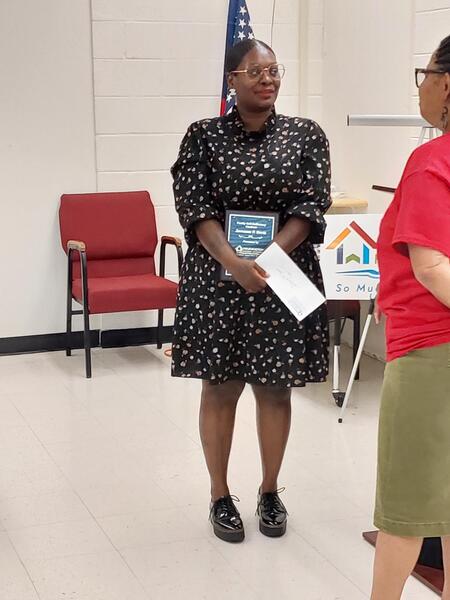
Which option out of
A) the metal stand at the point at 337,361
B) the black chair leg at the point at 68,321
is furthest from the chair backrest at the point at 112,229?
the metal stand at the point at 337,361

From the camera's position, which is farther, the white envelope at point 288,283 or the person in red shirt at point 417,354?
the white envelope at point 288,283

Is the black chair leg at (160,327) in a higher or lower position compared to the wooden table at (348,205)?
lower

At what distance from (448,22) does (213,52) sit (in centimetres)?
164

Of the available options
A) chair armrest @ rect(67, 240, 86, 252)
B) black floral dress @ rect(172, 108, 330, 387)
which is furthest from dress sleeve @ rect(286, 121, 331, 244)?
chair armrest @ rect(67, 240, 86, 252)

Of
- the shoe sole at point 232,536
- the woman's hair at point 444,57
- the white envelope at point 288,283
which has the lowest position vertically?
the shoe sole at point 232,536

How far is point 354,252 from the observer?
432cm

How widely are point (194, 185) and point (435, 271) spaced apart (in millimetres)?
1179

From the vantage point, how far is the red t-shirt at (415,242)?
195 cm

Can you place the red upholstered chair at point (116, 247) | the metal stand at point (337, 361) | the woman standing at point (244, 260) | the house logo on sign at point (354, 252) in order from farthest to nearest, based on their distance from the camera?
the red upholstered chair at point (116, 247) → the metal stand at point (337, 361) → the house logo on sign at point (354, 252) → the woman standing at point (244, 260)

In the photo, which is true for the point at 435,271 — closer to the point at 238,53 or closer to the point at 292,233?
the point at 292,233

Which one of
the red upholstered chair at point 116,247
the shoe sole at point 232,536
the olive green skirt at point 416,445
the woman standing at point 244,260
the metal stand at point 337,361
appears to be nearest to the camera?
the olive green skirt at point 416,445

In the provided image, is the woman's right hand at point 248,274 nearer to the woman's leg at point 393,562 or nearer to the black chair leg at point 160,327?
the woman's leg at point 393,562

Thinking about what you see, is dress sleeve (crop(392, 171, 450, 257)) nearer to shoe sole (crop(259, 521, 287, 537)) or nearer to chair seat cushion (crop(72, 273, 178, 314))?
shoe sole (crop(259, 521, 287, 537))

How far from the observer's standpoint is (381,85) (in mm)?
5199
